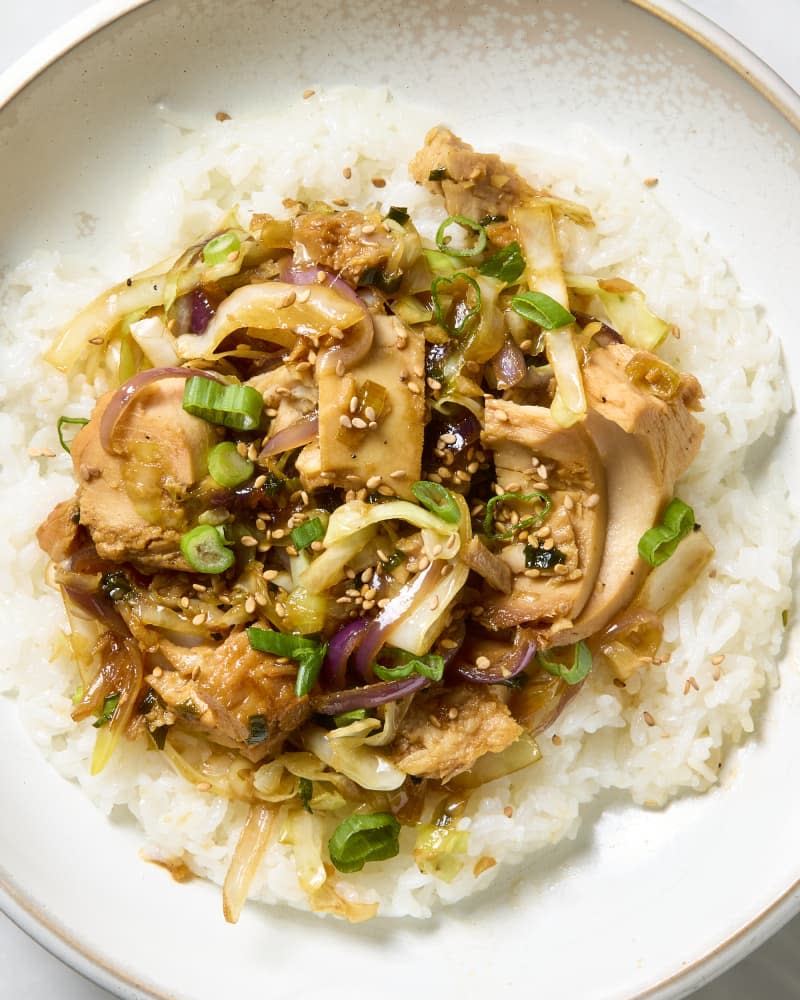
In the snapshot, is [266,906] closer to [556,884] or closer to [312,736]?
[312,736]

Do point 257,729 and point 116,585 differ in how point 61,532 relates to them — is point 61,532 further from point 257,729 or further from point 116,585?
point 257,729

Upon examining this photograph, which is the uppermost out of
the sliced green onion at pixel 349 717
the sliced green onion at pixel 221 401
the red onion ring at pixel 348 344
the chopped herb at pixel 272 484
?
the red onion ring at pixel 348 344

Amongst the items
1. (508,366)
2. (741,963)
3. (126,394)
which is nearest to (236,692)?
(126,394)

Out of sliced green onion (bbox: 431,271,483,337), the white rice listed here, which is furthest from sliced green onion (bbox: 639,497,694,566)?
sliced green onion (bbox: 431,271,483,337)

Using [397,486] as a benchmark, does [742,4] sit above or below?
above

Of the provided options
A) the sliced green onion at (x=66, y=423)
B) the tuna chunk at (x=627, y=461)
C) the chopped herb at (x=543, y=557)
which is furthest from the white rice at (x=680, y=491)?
the chopped herb at (x=543, y=557)

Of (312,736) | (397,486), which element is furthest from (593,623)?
(312,736)

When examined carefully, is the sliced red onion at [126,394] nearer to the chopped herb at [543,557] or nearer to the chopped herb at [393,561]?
the chopped herb at [393,561]
